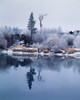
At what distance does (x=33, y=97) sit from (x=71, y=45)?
21.4ft

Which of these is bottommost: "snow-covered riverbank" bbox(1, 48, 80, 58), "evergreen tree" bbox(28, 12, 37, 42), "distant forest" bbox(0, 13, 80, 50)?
"snow-covered riverbank" bbox(1, 48, 80, 58)

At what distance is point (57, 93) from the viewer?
3512 mm

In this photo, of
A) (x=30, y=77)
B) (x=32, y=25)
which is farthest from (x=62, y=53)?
(x=30, y=77)

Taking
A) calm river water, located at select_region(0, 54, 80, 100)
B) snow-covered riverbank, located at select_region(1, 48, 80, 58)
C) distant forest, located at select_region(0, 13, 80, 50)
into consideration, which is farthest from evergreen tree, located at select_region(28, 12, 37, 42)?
calm river water, located at select_region(0, 54, 80, 100)

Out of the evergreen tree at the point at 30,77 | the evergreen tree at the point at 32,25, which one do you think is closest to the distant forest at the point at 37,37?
the evergreen tree at the point at 32,25

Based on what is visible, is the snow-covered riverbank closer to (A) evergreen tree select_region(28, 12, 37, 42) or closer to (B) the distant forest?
(B) the distant forest

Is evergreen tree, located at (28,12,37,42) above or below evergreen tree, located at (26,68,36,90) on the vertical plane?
above

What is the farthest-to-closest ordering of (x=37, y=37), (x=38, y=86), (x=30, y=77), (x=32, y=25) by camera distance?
1. (x=37, y=37)
2. (x=32, y=25)
3. (x=30, y=77)
4. (x=38, y=86)

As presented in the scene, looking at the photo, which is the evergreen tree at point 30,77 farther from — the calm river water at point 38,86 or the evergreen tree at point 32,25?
the evergreen tree at point 32,25

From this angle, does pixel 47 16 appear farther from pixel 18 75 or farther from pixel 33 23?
pixel 18 75

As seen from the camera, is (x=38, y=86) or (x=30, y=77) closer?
(x=38, y=86)

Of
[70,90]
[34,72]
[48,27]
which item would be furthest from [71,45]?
[70,90]

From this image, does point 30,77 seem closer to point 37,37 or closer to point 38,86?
point 38,86

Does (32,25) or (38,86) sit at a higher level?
(32,25)
